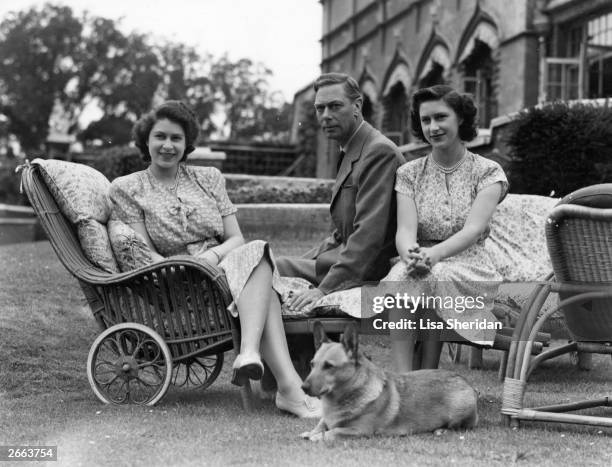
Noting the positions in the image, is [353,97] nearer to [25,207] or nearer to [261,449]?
[261,449]

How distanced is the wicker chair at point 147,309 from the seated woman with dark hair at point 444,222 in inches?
34.1

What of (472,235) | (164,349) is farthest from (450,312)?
(164,349)

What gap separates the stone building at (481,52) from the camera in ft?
52.7

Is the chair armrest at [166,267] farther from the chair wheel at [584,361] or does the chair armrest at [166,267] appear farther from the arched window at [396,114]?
the arched window at [396,114]

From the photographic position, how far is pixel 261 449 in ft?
12.4

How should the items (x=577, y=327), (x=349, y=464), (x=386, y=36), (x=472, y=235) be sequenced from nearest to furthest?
(x=349, y=464), (x=577, y=327), (x=472, y=235), (x=386, y=36)

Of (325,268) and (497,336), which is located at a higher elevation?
(325,268)

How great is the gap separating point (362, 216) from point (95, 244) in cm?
133

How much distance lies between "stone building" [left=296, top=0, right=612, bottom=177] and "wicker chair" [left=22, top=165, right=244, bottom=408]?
38.8ft

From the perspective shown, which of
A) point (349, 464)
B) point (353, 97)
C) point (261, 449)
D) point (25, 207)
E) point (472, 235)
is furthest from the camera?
point (25, 207)

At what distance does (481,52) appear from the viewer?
1866cm

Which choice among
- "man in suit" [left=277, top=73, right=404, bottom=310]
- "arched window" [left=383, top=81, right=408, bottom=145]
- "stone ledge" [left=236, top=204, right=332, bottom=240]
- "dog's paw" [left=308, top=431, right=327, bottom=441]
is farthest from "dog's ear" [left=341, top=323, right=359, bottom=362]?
"arched window" [left=383, top=81, right=408, bottom=145]

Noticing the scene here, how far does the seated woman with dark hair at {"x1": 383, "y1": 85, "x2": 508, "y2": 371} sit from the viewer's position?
4539 mm

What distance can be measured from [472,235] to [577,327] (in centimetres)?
64
